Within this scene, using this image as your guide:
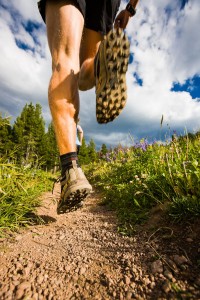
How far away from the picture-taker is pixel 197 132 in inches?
141

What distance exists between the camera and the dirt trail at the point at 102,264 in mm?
952

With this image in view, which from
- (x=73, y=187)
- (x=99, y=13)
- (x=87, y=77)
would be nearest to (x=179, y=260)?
(x=73, y=187)

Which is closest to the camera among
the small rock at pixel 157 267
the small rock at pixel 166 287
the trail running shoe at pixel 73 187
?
the small rock at pixel 166 287

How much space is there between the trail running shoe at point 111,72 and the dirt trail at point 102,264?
2.98 ft

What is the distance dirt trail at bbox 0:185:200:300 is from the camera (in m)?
0.95

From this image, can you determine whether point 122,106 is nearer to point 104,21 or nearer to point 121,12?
point 104,21

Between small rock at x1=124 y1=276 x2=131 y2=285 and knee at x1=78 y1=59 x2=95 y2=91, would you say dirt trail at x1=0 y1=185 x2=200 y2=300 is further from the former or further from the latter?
knee at x1=78 y1=59 x2=95 y2=91

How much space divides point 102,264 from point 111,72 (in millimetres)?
1231

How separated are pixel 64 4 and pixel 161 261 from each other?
5.79 ft

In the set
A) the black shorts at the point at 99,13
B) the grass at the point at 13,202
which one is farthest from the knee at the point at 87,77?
the grass at the point at 13,202

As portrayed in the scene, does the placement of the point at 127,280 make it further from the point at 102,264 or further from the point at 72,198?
the point at 72,198

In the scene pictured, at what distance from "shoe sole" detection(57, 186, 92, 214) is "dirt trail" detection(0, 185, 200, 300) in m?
0.20

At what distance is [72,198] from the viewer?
151cm

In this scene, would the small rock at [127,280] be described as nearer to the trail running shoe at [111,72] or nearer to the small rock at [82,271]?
the small rock at [82,271]
